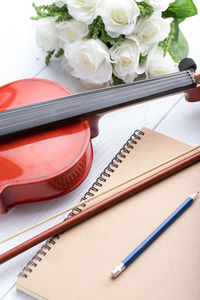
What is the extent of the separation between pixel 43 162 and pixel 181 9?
1.60 feet

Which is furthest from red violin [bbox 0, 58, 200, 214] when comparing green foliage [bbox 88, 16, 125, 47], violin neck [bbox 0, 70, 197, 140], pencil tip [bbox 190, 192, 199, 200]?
pencil tip [bbox 190, 192, 199, 200]

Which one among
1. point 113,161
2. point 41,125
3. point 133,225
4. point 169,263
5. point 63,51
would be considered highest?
point 63,51

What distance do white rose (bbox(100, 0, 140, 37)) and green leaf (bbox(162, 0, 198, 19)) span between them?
141 millimetres

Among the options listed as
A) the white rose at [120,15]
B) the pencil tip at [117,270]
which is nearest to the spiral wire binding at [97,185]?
the pencil tip at [117,270]

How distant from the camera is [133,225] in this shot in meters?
0.91

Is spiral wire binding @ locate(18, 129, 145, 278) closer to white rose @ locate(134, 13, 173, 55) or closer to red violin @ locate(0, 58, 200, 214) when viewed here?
red violin @ locate(0, 58, 200, 214)

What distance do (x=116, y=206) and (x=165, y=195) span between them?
0.35 ft

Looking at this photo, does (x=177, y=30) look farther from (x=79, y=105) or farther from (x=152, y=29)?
(x=79, y=105)

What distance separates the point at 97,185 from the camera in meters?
0.97

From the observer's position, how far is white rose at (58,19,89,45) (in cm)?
104

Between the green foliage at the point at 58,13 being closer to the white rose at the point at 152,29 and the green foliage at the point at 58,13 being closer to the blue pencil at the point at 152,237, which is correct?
the white rose at the point at 152,29

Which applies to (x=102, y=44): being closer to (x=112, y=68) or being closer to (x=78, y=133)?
(x=112, y=68)

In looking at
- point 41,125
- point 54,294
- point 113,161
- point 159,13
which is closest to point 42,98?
point 41,125

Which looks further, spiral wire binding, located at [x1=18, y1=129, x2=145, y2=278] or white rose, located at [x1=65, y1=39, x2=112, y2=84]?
white rose, located at [x1=65, y1=39, x2=112, y2=84]
